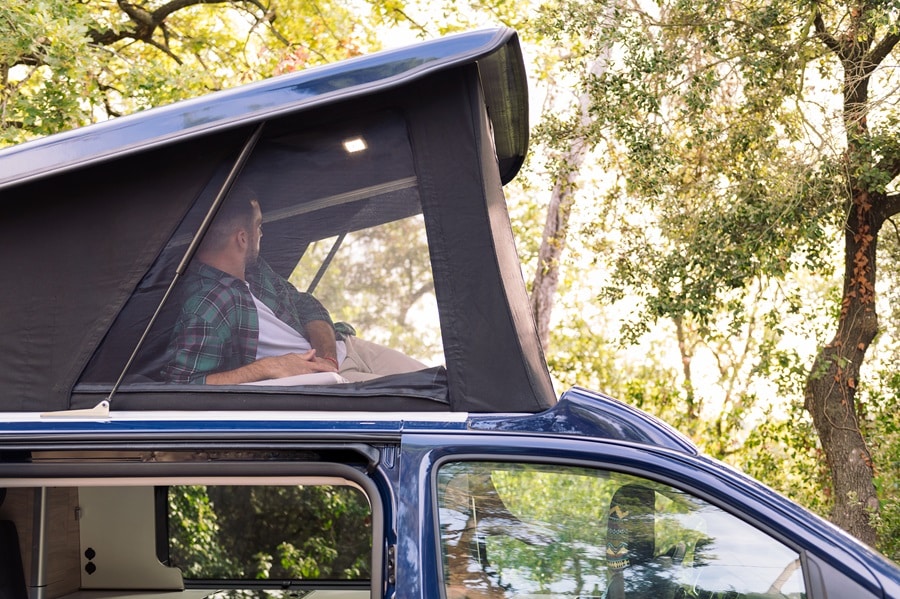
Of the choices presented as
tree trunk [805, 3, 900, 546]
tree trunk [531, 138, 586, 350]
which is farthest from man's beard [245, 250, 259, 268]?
tree trunk [531, 138, 586, 350]

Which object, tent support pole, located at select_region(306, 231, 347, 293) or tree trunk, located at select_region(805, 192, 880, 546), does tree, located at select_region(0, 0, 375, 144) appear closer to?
tent support pole, located at select_region(306, 231, 347, 293)

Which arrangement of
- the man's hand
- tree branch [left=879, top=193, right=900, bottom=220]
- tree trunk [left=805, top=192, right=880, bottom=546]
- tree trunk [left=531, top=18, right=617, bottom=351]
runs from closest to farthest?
the man's hand
tree branch [left=879, top=193, right=900, bottom=220]
tree trunk [left=805, top=192, right=880, bottom=546]
tree trunk [left=531, top=18, right=617, bottom=351]

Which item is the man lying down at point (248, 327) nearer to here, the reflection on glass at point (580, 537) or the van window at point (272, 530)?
the reflection on glass at point (580, 537)

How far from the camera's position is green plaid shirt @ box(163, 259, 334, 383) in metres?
2.54

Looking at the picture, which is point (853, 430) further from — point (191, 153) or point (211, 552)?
point (191, 153)

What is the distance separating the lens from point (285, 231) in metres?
2.60

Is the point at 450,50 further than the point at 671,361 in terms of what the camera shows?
No

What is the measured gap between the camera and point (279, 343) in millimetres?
2584

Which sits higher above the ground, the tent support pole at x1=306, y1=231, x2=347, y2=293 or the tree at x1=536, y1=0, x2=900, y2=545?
the tree at x1=536, y1=0, x2=900, y2=545

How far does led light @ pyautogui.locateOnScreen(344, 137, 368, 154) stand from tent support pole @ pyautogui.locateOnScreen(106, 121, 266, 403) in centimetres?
25

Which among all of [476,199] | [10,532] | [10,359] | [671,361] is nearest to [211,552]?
[10,532]

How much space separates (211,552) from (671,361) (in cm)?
941

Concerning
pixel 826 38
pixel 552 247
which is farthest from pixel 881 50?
pixel 552 247

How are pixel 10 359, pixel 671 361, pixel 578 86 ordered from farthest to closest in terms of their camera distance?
pixel 671 361 → pixel 578 86 → pixel 10 359
